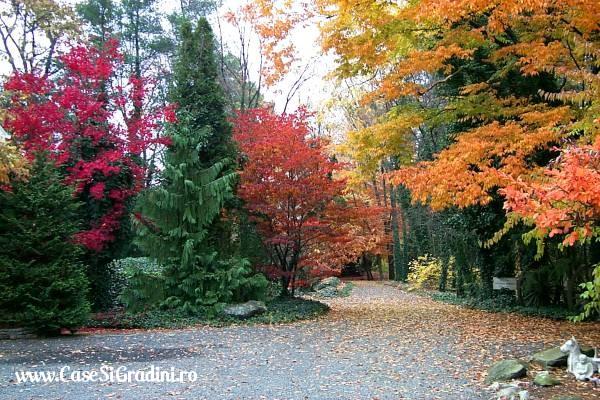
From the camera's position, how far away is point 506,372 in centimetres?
525

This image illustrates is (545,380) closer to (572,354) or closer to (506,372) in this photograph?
(506,372)

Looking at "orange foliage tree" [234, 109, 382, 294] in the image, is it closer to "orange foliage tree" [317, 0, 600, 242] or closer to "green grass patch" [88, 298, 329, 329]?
"green grass patch" [88, 298, 329, 329]

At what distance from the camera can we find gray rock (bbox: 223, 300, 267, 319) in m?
10.2

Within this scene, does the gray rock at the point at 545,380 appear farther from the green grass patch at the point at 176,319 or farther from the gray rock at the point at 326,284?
the gray rock at the point at 326,284

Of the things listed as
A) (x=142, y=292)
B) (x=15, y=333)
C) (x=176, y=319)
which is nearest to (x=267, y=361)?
(x=176, y=319)

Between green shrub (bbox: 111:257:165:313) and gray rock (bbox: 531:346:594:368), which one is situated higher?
green shrub (bbox: 111:257:165:313)

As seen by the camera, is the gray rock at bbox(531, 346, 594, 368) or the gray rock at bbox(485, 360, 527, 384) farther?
the gray rock at bbox(531, 346, 594, 368)

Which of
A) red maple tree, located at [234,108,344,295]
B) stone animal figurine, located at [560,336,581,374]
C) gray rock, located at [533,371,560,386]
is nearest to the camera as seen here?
gray rock, located at [533,371,560,386]

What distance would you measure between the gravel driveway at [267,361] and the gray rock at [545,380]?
66cm

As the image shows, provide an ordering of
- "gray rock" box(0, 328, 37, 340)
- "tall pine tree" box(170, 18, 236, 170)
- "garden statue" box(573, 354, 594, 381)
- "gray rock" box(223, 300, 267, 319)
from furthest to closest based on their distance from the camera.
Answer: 1. "tall pine tree" box(170, 18, 236, 170)
2. "gray rock" box(223, 300, 267, 319)
3. "gray rock" box(0, 328, 37, 340)
4. "garden statue" box(573, 354, 594, 381)

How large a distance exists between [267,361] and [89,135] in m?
6.90

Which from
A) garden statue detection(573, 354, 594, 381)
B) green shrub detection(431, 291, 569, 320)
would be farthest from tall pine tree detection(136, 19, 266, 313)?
garden statue detection(573, 354, 594, 381)

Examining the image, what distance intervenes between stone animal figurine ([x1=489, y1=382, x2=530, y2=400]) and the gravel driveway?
20cm

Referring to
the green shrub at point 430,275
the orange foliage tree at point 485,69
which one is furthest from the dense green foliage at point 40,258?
the green shrub at point 430,275
